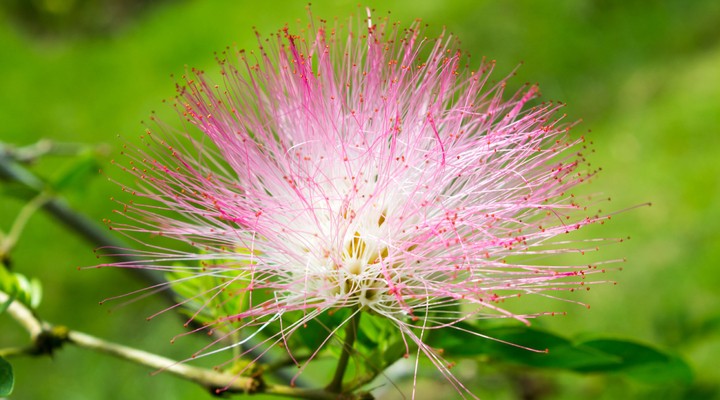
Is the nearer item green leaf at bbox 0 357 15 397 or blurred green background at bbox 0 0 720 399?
green leaf at bbox 0 357 15 397

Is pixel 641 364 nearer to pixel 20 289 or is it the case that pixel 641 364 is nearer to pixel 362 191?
pixel 362 191

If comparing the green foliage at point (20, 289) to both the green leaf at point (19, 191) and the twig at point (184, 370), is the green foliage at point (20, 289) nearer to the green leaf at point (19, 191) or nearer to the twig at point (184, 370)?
the twig at point (184, 370)

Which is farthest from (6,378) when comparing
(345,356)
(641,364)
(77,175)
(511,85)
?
(511,85)

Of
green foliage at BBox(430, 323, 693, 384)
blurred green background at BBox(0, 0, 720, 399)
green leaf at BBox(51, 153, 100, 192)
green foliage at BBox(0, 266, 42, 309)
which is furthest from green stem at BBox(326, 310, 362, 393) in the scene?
green leaf at BBox(51, 153, 100, 192)

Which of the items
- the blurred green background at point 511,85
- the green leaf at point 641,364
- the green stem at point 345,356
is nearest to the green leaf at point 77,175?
the blurred green background at point 511,85

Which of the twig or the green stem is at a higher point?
the green stem

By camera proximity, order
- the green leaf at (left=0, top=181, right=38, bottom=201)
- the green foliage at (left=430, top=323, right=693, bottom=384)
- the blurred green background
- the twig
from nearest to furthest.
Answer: the twig < the green foliage at (left=430, top=323, right=693, bottom=384) < the green leaf at (left=0, top=181, right=38, bottom=201) < the blurred green background

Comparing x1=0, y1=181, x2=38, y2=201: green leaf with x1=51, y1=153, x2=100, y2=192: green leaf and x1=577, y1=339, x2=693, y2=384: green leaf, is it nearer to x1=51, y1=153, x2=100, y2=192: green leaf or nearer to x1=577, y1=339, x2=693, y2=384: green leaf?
x1=51, y1=153, x2=100, y2=192: green leaf
